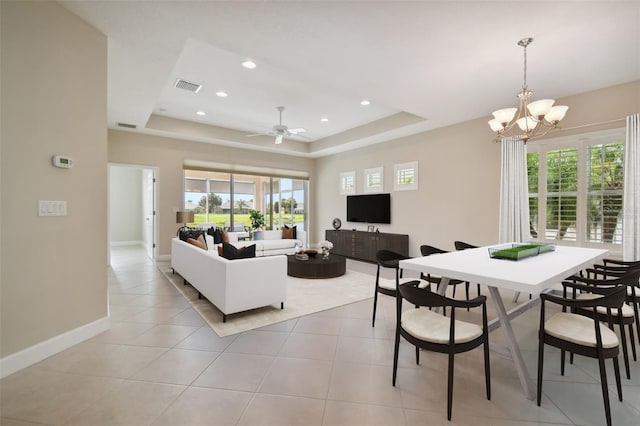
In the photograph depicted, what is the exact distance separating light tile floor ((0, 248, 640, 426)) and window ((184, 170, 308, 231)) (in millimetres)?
4871

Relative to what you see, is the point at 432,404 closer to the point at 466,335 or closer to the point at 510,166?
the point at 466,335

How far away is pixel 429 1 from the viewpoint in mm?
2395

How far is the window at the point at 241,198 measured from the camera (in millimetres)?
7504

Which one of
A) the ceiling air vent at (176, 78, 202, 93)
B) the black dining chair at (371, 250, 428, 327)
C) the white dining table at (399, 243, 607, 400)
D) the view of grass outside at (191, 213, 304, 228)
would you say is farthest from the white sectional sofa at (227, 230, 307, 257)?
the white dining table at (399, 243, 607, 400)

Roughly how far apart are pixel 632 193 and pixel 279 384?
191 inches

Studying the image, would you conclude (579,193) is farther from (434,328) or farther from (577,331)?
(434,328)

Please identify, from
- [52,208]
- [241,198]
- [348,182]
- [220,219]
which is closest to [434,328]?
[52,208]

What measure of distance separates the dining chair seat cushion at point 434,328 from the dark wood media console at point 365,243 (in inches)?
174

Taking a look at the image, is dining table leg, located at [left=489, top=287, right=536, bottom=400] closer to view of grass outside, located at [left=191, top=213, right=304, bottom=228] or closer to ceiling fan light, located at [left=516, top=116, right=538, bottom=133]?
Answer: ceiling fan light, located at [left=516, top=116, right=538, bottom=133]

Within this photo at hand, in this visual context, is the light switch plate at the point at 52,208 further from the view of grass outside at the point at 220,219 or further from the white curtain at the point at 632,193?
the white curtain at the point at 632,193

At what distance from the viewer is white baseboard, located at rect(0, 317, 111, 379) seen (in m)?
2.18

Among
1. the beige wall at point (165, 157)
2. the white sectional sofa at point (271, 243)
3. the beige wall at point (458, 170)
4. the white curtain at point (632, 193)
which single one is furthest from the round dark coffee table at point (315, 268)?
the white curtain at point (632, 193)

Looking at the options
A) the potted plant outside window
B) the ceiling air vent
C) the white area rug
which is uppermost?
the ceiling air vent

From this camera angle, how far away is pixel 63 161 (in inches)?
101
